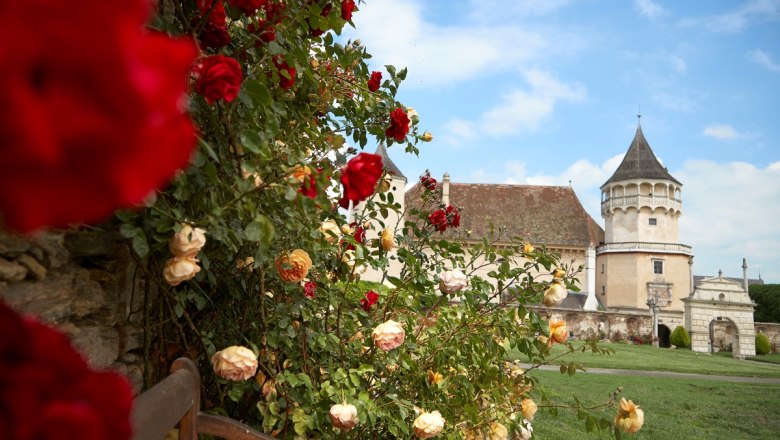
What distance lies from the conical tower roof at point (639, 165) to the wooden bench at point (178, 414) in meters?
43.2

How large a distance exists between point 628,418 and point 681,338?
32.4 meters

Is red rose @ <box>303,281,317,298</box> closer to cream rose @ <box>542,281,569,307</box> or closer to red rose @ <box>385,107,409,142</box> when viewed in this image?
red rose @ <box>385,107,409,142</box>

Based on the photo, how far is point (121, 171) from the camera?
0.26 metres

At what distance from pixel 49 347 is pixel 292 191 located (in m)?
0.72

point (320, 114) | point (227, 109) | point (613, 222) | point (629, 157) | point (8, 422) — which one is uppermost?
point (629, 157)

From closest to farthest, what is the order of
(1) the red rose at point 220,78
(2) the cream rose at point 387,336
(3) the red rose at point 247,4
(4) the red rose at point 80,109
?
(4) the red rose at point 80,109 < (1) the red rose at point 220,78 < (3) the red rose at point 247,4 < (2) the cream rose at point 387,336

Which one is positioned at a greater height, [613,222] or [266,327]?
[613,222]

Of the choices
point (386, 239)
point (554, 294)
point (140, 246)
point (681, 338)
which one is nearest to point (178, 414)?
point (140, 246)

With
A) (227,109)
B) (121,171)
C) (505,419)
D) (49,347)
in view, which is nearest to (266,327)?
(227,109)

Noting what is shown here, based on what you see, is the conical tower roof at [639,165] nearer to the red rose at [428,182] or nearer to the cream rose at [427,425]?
the red rose at [428,182]

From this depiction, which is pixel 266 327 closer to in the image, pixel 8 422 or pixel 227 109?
pixel 227 109

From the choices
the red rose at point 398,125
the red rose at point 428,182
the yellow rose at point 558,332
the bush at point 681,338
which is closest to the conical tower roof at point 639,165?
the bush at point 681,338

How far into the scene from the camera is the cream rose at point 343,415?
65.9 inches

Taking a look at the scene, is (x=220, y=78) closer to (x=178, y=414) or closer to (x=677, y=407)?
(x=178, y=414)
